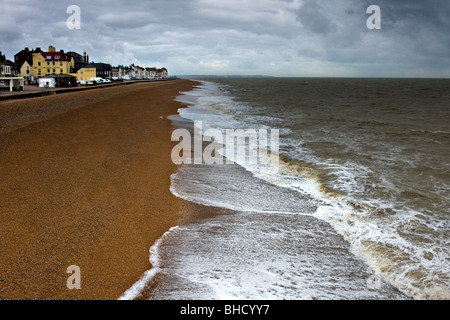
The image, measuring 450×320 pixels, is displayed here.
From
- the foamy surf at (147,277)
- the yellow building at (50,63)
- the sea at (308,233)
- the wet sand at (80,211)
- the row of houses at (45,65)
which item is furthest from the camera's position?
the yellow building at (50,63)

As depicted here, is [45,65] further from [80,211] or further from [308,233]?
[308,233]

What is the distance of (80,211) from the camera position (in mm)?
6633

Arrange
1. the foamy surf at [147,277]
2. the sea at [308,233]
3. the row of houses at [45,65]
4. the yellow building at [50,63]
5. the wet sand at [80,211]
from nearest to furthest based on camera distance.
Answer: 1. the foamy surf at [147,277]
2. the wet sand at [80,211]
3. the sea at [308,233]
4. the row of houses at [45,65]
5. the yellow building at [50,63]

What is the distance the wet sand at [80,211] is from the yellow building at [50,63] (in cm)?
8481

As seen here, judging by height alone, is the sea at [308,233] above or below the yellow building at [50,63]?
below

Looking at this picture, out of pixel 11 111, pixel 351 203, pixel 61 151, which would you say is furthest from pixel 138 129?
pixel 351 203

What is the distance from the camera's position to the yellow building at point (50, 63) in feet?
278

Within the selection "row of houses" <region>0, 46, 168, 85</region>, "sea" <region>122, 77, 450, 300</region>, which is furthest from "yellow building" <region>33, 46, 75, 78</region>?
"sea" <region>122, 77, 450, 300</region>

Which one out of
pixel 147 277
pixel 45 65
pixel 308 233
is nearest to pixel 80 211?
pixel 147 277

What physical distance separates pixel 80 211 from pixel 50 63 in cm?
9482

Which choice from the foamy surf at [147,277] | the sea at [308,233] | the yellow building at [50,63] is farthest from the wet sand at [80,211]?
the yellow building at [50,63]

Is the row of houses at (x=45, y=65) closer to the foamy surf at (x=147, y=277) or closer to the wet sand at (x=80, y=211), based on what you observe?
the wet sand at (x=80, y=211)

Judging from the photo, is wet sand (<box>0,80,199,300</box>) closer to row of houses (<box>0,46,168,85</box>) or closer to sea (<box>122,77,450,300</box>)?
sea (<box>122,77,450,300</box>)

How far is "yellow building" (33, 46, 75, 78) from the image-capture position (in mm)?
84812
